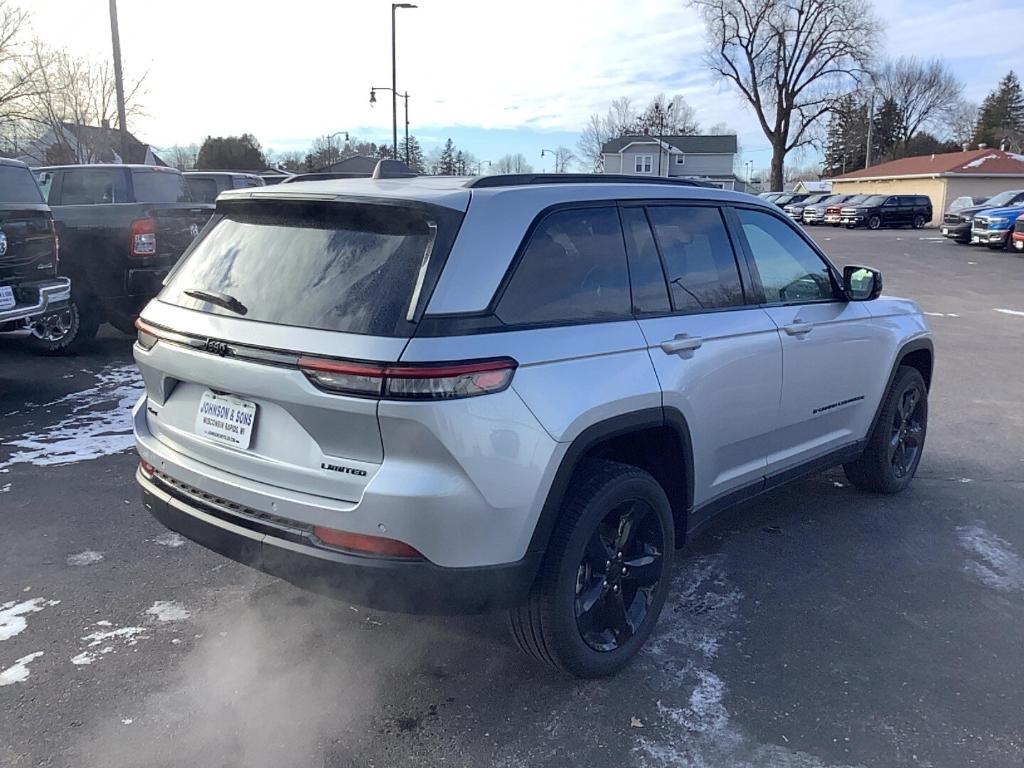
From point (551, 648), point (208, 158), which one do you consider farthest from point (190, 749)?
point (208, 158)

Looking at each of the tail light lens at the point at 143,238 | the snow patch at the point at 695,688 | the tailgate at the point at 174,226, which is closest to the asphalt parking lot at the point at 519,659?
the snow patch at the point at 695,688

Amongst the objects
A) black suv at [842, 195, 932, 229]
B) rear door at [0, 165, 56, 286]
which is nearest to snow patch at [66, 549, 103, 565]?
rear door at [0, 165, 56, 286]

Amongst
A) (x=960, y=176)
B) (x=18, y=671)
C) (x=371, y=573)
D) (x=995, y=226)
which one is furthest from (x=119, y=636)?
(x=960, y=176)

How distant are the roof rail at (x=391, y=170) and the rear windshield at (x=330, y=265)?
657 millimetres

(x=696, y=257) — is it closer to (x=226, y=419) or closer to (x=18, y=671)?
(x=226, y=419)

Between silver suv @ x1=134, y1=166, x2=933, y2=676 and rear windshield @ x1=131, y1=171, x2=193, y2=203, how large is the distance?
7388 millimetres

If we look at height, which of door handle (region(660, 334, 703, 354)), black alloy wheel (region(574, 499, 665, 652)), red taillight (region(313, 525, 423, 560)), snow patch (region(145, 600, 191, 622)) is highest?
door handle (region(660, 334, 703, 354))

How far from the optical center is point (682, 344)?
11.0ft

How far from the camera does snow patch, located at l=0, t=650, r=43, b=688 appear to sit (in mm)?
3115

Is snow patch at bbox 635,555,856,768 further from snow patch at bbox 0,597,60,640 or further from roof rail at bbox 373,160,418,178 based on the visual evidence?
snow patch at bbox 0,597,60,640

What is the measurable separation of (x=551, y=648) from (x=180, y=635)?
1571 mm

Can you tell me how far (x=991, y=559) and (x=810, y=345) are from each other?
146cm

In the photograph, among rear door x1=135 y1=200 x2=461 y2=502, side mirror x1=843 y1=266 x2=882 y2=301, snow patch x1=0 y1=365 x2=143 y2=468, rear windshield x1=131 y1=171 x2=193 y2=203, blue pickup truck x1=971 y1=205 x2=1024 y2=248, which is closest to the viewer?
rear door x1=135 y1=200 x2=461 y2=502

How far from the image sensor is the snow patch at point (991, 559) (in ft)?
13.4
